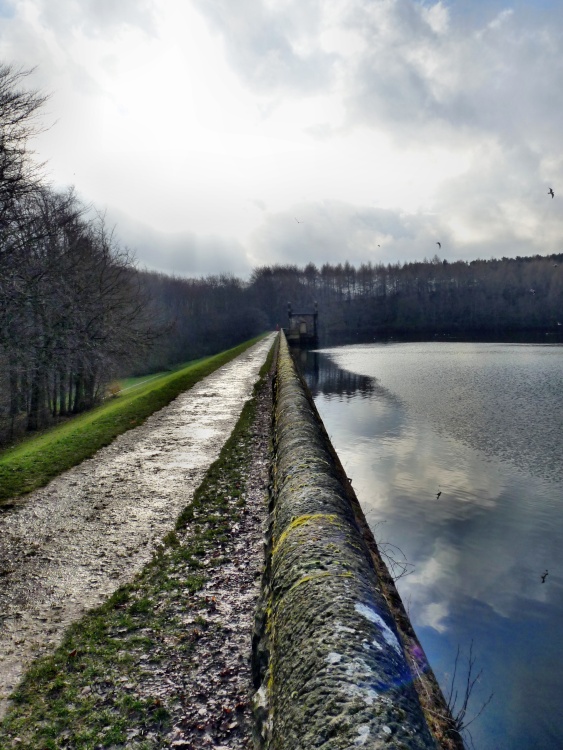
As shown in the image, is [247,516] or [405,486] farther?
[405,486]

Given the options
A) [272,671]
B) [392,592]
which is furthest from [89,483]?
[272,671]

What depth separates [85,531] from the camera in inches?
223

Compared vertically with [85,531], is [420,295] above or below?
above

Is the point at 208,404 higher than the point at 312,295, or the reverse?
the point at 312,295

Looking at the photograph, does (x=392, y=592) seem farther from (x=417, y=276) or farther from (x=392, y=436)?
(x=417, y=276)

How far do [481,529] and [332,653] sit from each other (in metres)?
7.92

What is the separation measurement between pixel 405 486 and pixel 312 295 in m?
119

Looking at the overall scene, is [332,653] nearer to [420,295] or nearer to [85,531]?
[85,531]

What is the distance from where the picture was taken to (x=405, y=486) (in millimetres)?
11352

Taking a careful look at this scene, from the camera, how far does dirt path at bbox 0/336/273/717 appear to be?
13.0 feet

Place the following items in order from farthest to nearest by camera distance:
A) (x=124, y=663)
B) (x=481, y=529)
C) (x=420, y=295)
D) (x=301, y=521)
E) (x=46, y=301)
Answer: (x=420, y=295) < (x=46, y=301) < (x=481, y=529) < (x=301, y=521) < (x=124, y=663)

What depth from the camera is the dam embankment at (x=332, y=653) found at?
78.1 inches

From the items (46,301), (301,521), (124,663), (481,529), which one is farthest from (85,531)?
(46,301)

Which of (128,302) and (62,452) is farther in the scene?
(128,302)
